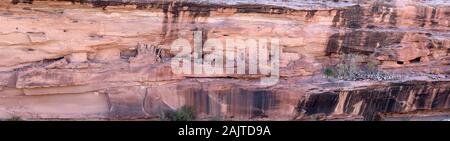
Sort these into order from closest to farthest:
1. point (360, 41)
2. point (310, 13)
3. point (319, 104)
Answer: point (319, 104)
point (310, 13)
point (360, 41)

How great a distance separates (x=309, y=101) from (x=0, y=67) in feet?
19.3

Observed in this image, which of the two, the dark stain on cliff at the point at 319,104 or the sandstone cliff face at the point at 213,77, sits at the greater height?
the sandstone cliff face at the point at 213,77

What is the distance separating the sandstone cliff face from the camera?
1122cm

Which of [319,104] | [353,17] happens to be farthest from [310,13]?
[319,104]

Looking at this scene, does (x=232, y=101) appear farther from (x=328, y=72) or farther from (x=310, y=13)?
(x=310, y=13)

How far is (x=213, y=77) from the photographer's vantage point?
12.0 m

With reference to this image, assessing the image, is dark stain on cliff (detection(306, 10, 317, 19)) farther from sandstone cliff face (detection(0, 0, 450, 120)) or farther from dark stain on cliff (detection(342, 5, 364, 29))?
dark stain on cliff (detection(342, 5, 364, 29))

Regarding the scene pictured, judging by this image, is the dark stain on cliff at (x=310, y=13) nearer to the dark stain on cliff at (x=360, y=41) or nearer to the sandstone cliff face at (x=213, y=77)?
the sandstone cliff face at (x=213, y=77)

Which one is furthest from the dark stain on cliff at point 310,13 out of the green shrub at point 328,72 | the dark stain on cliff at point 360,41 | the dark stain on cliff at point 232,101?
the dark stain on cliff at point 232,101

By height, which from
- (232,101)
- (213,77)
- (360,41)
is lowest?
(232,101)

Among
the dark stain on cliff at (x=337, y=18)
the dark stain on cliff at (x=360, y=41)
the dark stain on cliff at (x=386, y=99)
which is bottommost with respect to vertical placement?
the dark stain on cliff at (x=386, y=99)

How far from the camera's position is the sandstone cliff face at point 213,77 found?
11219mm

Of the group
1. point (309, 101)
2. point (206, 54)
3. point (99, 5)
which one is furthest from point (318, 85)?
point (99, 5)

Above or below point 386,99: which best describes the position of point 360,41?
above
